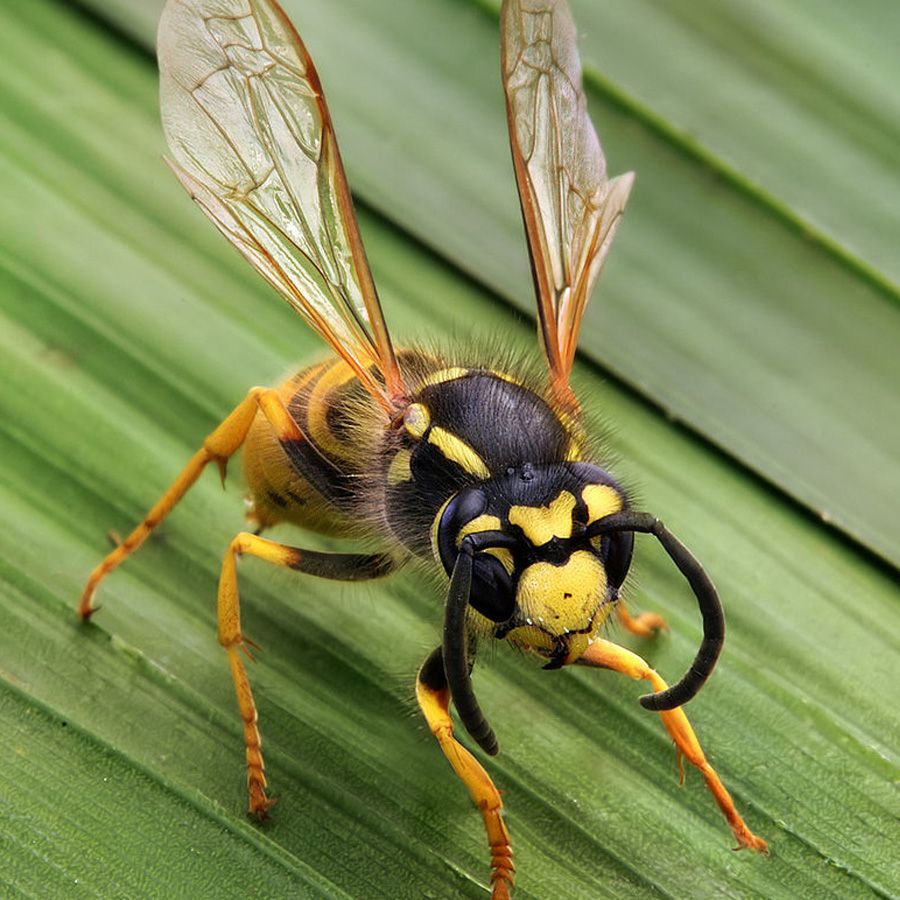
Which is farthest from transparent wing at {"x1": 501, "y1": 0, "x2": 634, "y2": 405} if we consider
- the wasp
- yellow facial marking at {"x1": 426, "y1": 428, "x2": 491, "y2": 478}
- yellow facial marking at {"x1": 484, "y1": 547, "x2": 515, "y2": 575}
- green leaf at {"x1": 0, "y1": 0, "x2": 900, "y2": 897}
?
yellow facial marking at {"x1": 484, "y1": 547, "x2": 515, "y2": 575}

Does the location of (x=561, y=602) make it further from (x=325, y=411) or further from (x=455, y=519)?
(x=325, y=411)

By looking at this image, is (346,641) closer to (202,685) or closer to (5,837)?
(202,685)

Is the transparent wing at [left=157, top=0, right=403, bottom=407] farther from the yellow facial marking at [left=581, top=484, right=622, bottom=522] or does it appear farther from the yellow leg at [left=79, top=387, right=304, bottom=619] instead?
the yellow facial marking at [left=581, top=484, right=622, bottom=522]

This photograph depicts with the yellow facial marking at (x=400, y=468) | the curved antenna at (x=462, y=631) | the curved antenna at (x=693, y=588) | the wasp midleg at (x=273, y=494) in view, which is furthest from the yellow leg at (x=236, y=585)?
the curved antenna at (x=693, y=588)

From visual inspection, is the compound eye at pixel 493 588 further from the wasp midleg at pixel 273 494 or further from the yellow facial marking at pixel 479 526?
the wasp midleg at pixel 273 494

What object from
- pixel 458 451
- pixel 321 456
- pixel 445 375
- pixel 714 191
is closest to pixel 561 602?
pixel 458 451

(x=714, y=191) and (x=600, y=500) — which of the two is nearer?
(x=600, y=500)
